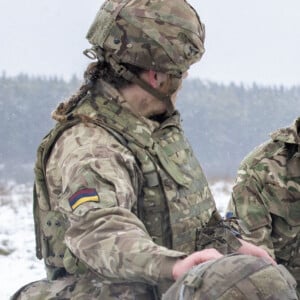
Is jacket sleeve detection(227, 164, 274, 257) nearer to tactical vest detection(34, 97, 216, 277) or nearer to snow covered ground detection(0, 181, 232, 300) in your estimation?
tactical vest detection(34, 97, 216, 277)

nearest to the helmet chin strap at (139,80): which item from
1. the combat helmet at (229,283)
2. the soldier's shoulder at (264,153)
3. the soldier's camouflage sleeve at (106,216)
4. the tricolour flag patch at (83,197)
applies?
the soldier's camouflage sleeve at (106,216)

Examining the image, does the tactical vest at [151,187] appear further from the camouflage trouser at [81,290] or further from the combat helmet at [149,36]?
the combat helmet at [149,36]

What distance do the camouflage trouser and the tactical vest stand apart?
0.28 feet

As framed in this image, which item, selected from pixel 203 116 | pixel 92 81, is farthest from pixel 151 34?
pixel 203 116

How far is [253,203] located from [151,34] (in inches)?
60.8

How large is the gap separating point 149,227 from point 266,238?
4.55 ft

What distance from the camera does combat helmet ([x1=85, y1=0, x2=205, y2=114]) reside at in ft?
11.6

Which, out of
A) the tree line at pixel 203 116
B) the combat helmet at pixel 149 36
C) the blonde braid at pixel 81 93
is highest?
the combat helmet at pixel 149 36

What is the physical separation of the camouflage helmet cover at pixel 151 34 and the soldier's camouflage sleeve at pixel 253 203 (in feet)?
4.35

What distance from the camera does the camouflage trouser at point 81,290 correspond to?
3379 mm

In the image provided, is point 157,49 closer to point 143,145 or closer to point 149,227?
point 143,145

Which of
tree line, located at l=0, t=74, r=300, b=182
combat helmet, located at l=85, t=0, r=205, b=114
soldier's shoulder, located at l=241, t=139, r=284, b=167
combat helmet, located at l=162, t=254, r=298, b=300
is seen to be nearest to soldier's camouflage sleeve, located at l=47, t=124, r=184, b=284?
combat helmet, located at l=162, t=254, r=298, b=300

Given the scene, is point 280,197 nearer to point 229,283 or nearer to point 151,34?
point 151,34

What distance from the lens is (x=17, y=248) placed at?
11883 mm
